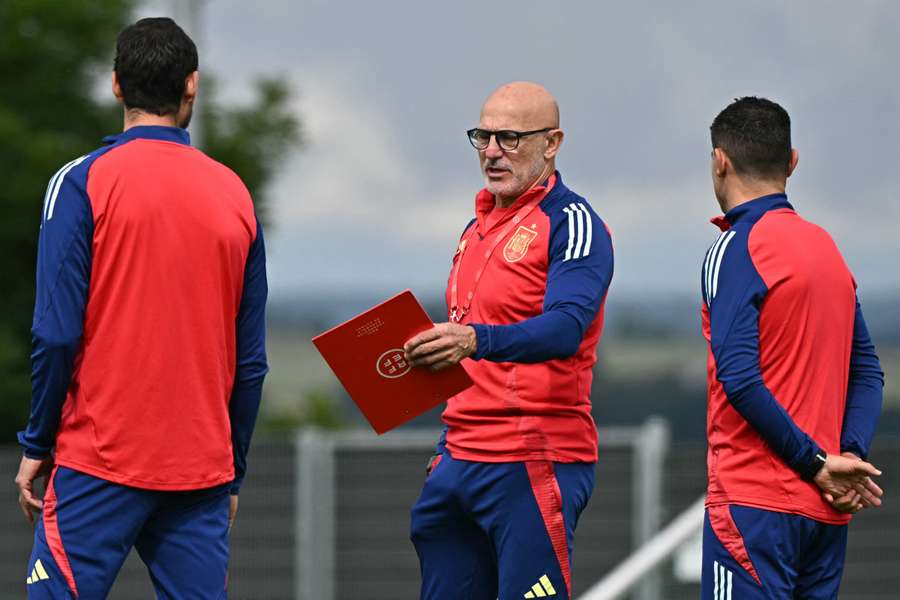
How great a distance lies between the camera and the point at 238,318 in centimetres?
500

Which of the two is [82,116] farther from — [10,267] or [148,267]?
[148,267]

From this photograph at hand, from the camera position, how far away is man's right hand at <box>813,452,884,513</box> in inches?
192

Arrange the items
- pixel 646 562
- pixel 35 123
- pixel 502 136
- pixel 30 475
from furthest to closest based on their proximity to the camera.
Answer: pixel 35 123 < pixel 646 562 < pixel 502 136 < pixel 30 475

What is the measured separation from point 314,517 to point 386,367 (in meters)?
8.29

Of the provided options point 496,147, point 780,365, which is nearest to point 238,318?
point 496,147

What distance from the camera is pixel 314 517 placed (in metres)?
13.1

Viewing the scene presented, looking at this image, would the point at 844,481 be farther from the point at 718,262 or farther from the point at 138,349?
the point at 138,349

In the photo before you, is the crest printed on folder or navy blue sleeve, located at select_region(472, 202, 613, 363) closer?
navy blue sleeve, located at select_region(472, 202, 613, 363)

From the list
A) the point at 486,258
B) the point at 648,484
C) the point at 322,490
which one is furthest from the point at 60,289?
the point at 322,490

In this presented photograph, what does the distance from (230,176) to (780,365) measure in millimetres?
1712

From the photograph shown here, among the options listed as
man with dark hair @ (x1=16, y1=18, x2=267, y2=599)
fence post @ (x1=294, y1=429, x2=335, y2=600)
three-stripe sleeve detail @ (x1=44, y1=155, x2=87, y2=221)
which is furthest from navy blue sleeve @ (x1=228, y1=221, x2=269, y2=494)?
fence post @ (x1=294, y1=429, x2=335, y2=600)

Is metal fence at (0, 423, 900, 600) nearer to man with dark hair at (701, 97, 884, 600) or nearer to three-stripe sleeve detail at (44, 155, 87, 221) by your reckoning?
man with dark hair at (701, 97, 884, 600)

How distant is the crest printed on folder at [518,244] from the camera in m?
5.30

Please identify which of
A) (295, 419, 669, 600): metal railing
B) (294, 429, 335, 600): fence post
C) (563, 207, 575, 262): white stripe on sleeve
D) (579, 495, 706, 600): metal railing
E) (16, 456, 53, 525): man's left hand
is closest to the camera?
(16, 456, 53, 525): man's left hand
